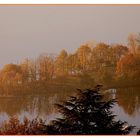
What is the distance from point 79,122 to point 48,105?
21 cm

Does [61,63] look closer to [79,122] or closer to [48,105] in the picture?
[48,105]

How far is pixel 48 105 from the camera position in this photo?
3.84 m

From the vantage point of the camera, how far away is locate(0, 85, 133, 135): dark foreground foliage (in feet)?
12.6

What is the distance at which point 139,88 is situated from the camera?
3834mm

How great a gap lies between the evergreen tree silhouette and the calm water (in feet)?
0.13

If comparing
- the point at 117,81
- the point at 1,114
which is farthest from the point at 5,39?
the point at 117,81

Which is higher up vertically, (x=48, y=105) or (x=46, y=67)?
(x=46, y=67)

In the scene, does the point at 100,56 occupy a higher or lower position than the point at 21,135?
higher

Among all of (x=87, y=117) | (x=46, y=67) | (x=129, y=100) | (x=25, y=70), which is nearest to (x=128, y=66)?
(x=129, y=100)

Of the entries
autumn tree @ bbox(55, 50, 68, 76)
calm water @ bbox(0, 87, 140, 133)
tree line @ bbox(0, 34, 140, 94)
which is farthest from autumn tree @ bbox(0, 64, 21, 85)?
autumn tree @ bbox(55, 50, 68, 76)

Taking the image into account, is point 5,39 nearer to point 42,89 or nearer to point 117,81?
point 42,89

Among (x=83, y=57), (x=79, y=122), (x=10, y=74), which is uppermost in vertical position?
(x=83, y=57)

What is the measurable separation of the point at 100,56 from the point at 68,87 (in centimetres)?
27
